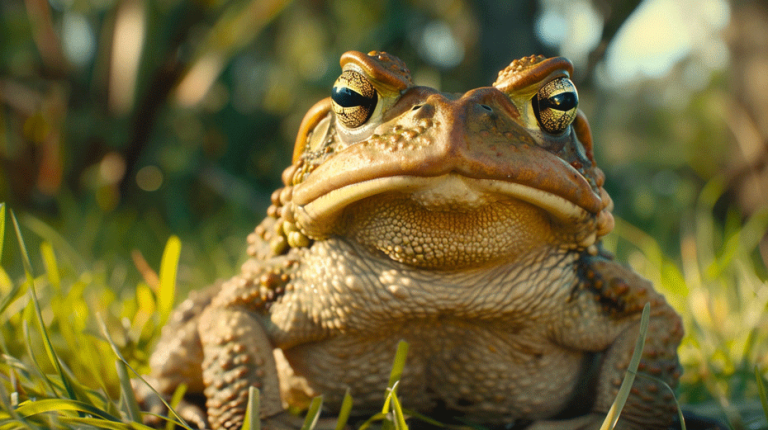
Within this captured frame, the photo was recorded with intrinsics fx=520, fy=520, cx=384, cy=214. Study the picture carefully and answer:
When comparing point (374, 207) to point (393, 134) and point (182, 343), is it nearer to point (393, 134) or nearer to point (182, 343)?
point (393, 134)

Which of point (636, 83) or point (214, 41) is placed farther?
point (636, 83)

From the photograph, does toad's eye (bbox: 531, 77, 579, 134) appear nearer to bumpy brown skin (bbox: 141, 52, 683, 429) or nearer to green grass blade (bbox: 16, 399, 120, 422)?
bumpy brown skin (bbox: 141, 52, 683, 429)

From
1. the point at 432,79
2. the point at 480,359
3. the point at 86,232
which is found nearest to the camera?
the point at 480,359

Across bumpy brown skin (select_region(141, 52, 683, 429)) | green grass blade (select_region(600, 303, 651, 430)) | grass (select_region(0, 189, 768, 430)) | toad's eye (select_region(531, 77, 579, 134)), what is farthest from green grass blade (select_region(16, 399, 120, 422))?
toad's eye (select_region(531, 77, 579, 134))

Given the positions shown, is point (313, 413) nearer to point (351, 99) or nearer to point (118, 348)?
point (351, 99)

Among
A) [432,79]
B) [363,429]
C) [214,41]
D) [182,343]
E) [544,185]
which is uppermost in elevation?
[214,41]

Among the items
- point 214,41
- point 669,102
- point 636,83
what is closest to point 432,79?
point 214,41

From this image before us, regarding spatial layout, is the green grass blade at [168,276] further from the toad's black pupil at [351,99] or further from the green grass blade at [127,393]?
the toad's black pupil at [351,99]
